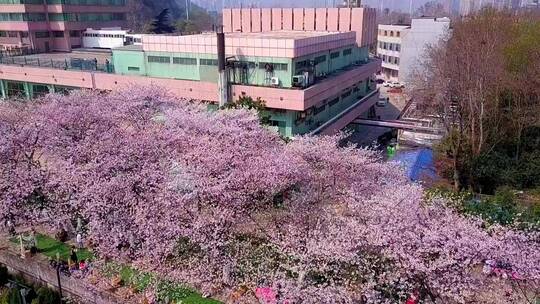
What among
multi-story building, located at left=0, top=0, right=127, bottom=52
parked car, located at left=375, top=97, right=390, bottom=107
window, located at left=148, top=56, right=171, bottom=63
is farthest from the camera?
parked car, located at left=375, top=97, right=390, bottom=107

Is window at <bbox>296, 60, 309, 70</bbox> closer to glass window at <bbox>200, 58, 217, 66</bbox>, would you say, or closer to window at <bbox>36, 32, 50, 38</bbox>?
glass window at <bbox>200, 58, 217, 66</bbox>

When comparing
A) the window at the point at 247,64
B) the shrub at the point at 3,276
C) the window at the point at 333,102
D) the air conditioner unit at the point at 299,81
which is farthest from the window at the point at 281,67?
the shrub at the point at 3,276

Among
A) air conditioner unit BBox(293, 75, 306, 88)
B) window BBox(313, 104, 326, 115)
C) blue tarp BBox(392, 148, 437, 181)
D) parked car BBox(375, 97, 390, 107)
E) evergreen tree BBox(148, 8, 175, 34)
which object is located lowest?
parked car BBox(375, 97, 390, 107)

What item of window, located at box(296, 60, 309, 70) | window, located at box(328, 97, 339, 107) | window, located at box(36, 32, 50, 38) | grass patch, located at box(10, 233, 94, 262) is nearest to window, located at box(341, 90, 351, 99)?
window, located at box(328, 97, 339, 107)

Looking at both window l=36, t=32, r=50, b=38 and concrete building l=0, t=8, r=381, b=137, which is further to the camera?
window l=36, t=32, r=50, b=38

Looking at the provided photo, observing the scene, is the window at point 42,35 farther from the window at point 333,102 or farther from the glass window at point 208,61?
the window at point 333,102

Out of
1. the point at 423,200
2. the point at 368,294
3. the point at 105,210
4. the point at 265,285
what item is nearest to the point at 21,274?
the point at 105,210

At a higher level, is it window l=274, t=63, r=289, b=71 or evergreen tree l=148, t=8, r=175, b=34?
evergreen tree l=148, t=8, r=175, b=34
